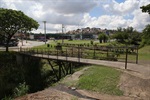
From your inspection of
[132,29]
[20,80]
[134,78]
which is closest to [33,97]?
[134,78]

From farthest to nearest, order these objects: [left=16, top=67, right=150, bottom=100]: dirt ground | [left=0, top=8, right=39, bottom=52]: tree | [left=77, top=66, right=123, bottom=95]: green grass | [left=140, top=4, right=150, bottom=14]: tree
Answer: [left=140, top=4, right=150, bottom=14]: tree → [left=0, top=8, right=39, bottom=52]: tree → [left=77, top=66, right=123, bottom=95]: green grass → [left=16, top=67, right=150, bottom=100]: dirt ground

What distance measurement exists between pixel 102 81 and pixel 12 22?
2347 centimetres

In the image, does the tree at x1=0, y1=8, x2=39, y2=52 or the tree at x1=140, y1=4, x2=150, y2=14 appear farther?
the tree at x1=140, y1=4, x2=150, y2=14

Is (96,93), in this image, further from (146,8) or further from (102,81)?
(146,8)

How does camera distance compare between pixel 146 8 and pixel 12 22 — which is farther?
pixel 146 8

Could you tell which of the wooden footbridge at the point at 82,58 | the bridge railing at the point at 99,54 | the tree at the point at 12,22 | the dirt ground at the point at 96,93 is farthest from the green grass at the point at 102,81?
the tree at the point at 12,22

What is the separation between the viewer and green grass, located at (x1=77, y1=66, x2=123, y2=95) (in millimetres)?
12102

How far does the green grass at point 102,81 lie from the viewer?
39.7 feet

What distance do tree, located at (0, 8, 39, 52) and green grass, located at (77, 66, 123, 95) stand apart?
21057 millimetres

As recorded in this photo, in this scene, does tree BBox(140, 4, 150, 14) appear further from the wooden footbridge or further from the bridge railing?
the wooden footbridge

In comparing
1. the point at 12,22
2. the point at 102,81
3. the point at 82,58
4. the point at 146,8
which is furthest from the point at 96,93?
the point at 146,8

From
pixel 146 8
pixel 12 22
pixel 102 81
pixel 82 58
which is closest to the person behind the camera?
pixel 102 81

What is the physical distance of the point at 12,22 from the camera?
108 ft

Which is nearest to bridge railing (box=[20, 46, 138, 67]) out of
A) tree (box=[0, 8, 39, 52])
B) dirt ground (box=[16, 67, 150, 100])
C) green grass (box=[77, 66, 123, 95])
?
green grass (box=[77, 66, 123, 95])
